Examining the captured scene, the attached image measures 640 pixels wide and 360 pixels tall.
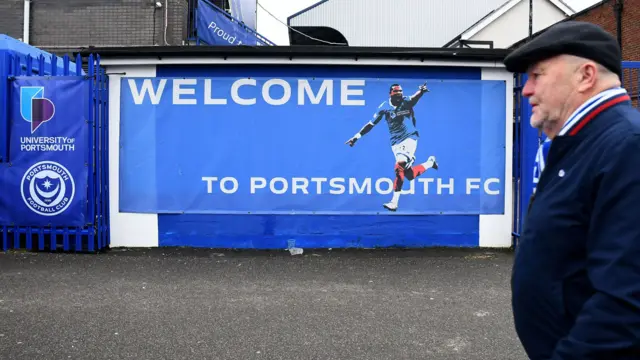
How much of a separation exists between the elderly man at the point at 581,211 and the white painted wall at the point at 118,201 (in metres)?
6.87

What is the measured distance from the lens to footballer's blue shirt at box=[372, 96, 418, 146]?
781 cm

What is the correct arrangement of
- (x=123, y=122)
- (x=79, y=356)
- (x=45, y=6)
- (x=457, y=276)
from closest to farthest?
(x=79, y=356) < (x=457, y=276) < (x=123, y=122) < (x=45, y=6)

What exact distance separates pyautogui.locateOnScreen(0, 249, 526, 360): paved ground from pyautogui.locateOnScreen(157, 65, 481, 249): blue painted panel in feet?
0.90

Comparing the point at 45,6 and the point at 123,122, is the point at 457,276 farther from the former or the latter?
the point at 45,6

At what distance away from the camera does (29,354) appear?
4027 mm

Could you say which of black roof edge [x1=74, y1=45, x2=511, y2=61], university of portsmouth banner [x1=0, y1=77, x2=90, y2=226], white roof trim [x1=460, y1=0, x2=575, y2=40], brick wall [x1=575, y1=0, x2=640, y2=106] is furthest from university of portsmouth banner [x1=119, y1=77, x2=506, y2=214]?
white roof trim [x1=460, y1=0, x2=575, y2=40]

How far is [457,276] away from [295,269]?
6.50 feet

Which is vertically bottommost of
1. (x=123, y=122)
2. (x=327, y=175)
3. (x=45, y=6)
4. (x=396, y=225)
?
(x=396, y=225)

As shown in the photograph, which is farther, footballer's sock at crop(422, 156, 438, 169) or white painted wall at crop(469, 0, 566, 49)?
white painted wall at crop(469, 0, 566, 49)

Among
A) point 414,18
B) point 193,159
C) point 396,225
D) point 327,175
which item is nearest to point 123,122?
point 193,159

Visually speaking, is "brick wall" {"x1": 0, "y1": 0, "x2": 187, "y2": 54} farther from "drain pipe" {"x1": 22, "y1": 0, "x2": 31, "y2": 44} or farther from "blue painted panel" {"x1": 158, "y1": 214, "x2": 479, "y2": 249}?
"blue painted panel" {"x1": 158, "y1": 214, "x2": 479, "y2": 249}

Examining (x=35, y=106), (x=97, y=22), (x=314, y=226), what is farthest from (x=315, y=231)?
(x=97, y=22)

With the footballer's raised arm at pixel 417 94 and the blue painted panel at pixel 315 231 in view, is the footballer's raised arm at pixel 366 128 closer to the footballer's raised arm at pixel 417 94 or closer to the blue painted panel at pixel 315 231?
the footballer's raised arm at pixel 417 94

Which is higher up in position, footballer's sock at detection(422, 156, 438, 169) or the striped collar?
the striped collar
